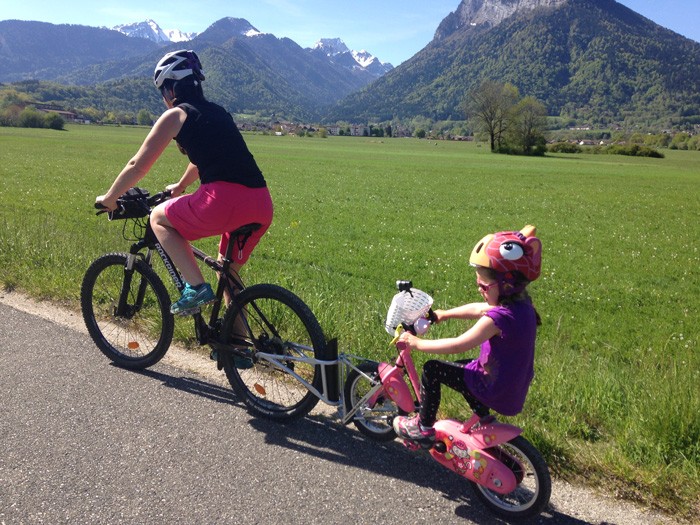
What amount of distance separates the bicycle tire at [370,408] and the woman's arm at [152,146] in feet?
6.65

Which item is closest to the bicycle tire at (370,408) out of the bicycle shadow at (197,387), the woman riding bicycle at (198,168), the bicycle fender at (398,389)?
the bicycle fender at (398,389)

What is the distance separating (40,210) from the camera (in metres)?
15.3

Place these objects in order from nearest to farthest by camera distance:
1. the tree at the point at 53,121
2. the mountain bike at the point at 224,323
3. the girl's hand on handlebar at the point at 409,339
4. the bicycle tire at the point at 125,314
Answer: the girl's hand on handlebar at the point at 409,339 < the mountain bike at the point at 224,323 < the bicycle tire at the point at 125,314 < the tree at the point at 53,121

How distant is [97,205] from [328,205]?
17.8m

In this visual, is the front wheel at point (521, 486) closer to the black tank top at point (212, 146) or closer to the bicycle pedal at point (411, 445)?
the bicycle pedal at point (411, 445)

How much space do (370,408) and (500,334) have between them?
1.19 m

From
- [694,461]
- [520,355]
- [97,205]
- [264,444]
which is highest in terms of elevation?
[97,205]

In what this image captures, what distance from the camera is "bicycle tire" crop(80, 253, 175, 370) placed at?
446 centimetres

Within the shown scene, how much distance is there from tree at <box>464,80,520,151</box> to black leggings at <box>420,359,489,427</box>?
94.4 m

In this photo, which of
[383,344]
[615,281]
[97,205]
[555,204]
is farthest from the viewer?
[555,204]

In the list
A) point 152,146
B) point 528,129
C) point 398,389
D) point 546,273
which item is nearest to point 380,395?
point 398,389

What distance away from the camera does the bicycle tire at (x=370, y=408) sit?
3406 mm

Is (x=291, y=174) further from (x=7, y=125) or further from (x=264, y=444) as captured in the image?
(x=7, y=125)

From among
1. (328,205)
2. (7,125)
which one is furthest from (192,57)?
(7,125)
